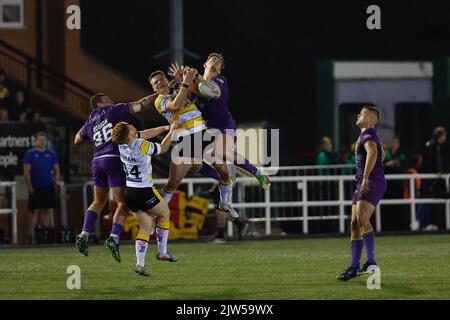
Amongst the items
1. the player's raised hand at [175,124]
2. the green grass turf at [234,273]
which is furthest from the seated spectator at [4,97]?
the player's raised hand at [175,124]

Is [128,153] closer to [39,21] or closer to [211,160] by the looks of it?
Result: [211,160]

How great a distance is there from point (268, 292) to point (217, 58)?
3916 millimetres

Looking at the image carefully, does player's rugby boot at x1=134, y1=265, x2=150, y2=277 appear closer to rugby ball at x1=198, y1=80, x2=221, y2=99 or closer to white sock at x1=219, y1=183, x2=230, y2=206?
white sock at x1=219, y1=183, x2=230, y2=206

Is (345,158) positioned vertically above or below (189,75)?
below

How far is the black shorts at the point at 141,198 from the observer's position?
16.7 meters

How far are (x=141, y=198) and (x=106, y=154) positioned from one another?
157cm

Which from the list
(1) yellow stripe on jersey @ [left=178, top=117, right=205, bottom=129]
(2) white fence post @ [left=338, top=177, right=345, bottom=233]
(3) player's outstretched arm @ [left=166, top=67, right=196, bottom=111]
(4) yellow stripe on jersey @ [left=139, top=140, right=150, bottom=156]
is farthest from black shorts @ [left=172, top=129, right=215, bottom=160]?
(2) white fence post @ [left=338, top=177, right=345, bottom=233]

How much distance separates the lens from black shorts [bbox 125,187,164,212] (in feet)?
54.6

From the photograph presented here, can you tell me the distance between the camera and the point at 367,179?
15984 millimetres

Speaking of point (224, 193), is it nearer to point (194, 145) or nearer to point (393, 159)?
point (194, 145)

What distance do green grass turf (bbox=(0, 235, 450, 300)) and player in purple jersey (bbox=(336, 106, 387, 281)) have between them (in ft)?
1.60

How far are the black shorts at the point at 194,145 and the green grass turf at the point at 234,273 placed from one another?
1.53 metres

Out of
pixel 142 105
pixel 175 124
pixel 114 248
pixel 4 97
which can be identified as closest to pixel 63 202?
pixel 4 97
